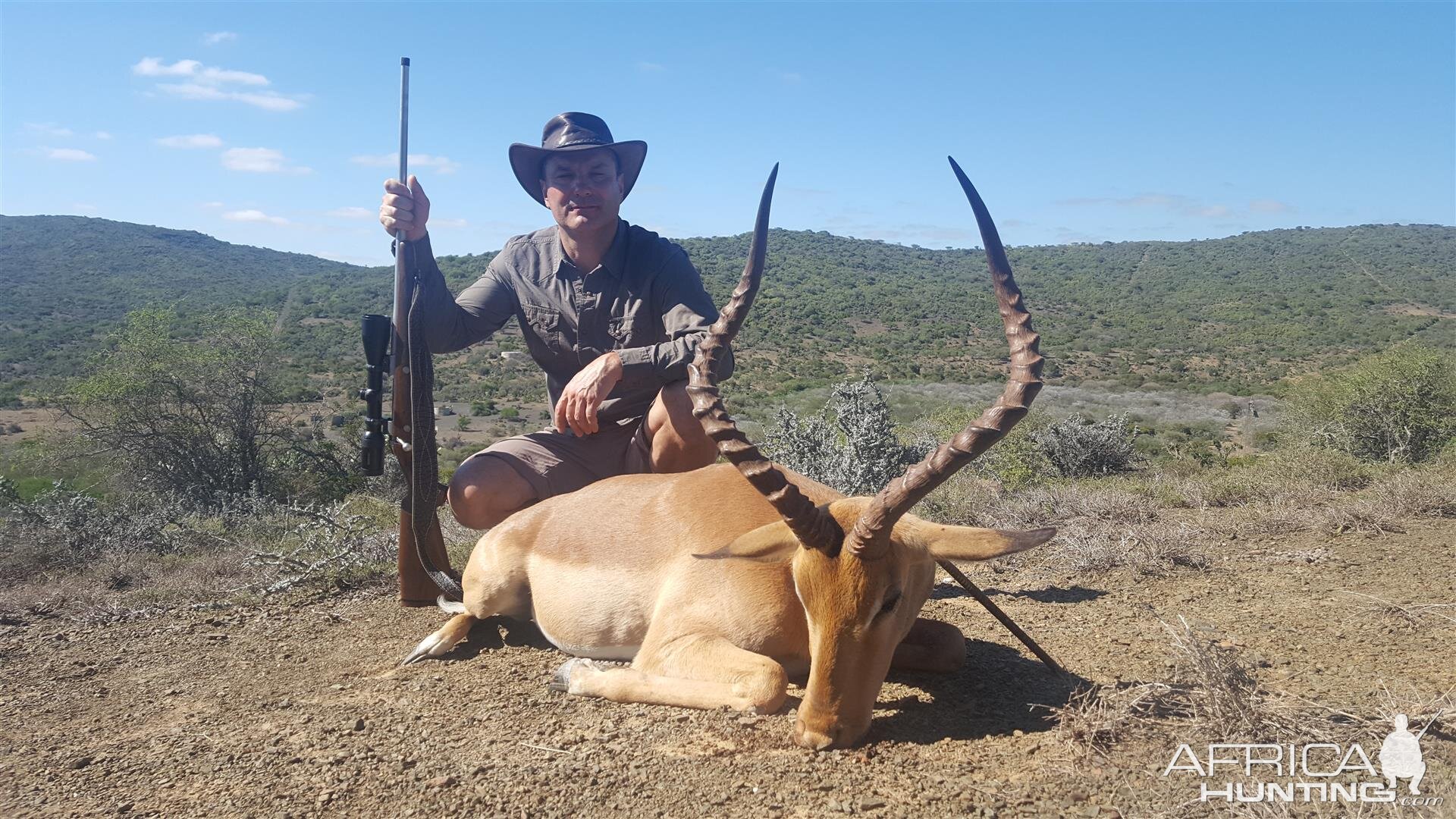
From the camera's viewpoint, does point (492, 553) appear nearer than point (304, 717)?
No

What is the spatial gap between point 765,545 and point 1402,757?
2236mm

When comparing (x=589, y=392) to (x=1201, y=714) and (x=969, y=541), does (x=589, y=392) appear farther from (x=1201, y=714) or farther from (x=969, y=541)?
(x=1201, y=714)

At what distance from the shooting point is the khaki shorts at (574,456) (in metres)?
5.82

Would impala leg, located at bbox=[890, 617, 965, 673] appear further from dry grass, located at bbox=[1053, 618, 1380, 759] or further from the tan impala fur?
dry grass, located at bbox=[1053, 618, 1380, 759]

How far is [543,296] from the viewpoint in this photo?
20.0 ft

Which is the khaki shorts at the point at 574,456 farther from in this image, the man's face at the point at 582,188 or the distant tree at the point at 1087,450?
the distant tree at the point at 1087,450

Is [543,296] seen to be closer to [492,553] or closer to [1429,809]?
[492,553]

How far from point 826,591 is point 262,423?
11.8 meters

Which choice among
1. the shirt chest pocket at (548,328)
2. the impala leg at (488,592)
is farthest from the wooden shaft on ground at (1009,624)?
the shirt chest pocket at (548,328)

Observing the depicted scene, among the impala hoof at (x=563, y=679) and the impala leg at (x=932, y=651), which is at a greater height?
the impala leg at (x=932, y=651)

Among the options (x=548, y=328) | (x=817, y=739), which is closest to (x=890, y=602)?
(x=817, y=739)

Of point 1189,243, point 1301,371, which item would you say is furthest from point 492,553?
point 1189,243

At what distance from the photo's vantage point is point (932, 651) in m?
4.28

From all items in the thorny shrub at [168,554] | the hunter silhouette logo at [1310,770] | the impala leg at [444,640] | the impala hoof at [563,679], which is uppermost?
the hunter silhouette logo at [1310,770]
